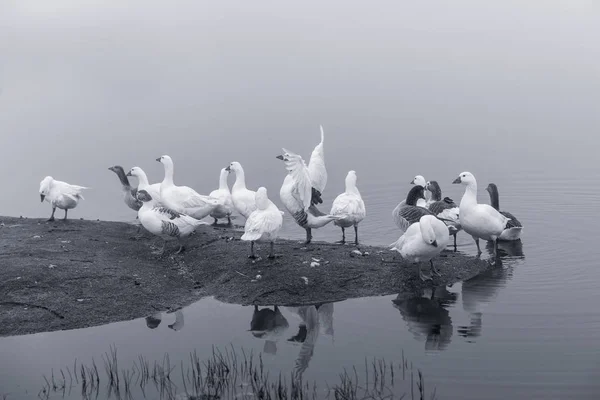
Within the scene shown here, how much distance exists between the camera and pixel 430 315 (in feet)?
35.4

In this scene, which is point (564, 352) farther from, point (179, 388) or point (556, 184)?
point (556, 184)

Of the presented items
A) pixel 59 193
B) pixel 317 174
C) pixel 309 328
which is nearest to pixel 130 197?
pixel 59 193

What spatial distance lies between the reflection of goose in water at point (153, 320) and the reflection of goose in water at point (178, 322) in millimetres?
239

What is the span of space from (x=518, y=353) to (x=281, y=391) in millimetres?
3188

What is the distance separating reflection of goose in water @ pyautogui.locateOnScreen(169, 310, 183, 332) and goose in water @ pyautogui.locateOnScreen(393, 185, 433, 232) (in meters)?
5.21

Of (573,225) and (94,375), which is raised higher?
(573,225)

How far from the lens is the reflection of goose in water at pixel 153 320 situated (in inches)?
425

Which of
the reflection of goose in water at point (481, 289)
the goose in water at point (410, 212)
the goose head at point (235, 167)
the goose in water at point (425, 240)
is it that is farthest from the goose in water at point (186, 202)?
the reflection of goose in water at point (481, 289)

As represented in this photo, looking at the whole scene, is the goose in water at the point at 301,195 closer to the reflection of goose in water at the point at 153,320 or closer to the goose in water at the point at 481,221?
the goose in water at the point at 481,221

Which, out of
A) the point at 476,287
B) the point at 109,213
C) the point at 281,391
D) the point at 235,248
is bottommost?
the point at 281,391

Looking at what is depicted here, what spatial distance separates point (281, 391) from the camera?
814 centimetres

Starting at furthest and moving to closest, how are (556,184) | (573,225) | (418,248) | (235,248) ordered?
(556,184)
(573,225)
(235,248)
(418,248)

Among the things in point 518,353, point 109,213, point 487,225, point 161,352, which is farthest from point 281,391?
point 109,213

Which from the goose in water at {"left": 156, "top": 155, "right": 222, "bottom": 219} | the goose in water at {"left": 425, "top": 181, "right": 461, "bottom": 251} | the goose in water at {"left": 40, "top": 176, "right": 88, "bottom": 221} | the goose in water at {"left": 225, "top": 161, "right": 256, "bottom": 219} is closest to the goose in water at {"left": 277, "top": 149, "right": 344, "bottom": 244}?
the goose in water at {"left": 425, "top": 181, "right": 461, "bottom": 251}
